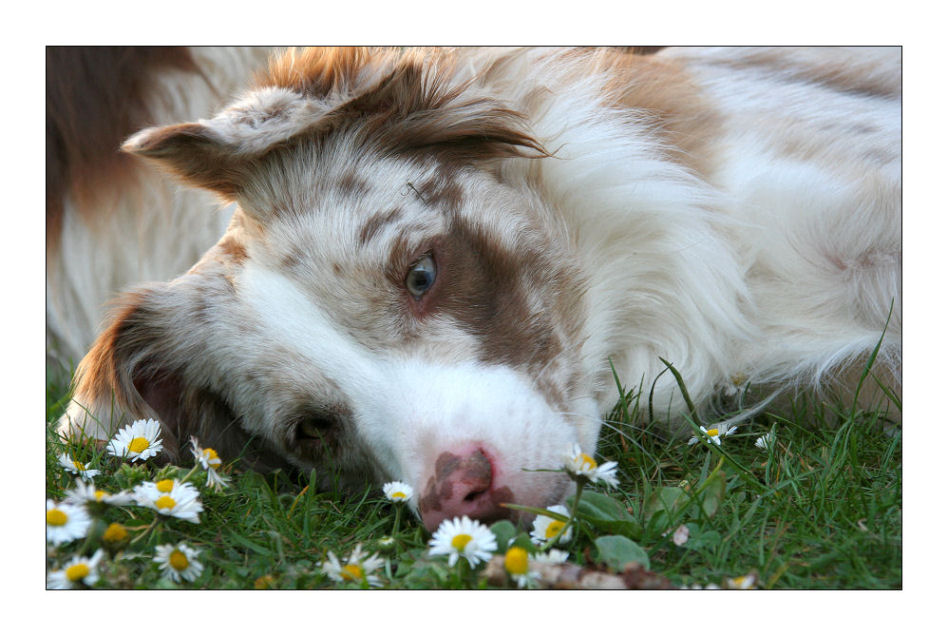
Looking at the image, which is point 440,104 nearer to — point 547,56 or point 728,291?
point 547,56

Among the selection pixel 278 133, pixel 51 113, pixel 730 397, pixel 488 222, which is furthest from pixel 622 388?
pixel 51 113

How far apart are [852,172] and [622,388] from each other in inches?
44.6

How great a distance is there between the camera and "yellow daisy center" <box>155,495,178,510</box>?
2432 mm

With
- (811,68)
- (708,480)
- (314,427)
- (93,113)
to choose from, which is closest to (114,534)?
(314,427)

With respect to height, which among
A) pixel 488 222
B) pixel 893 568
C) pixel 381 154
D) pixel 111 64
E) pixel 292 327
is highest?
pixel 111 64

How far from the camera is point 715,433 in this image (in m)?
2.86

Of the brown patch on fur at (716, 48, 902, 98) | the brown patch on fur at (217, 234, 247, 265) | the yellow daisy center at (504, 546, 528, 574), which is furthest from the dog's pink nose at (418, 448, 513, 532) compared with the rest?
Answer: the brown patch on fur at (716, 48, 902, 98)

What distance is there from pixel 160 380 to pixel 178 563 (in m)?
1.03

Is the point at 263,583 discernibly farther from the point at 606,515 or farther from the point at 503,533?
the point at 606,515

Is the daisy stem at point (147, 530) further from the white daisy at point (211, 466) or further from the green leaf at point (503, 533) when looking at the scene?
the green leaf at point (503, 533)

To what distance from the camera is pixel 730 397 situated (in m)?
3.14

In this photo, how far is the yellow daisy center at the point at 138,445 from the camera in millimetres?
2865

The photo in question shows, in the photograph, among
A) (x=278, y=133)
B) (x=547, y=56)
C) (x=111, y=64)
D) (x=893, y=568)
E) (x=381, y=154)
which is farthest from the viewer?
(x=111, y=64)

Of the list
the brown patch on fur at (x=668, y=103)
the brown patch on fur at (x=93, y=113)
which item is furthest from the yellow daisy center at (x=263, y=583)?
the brown patch on fur at (x=668, y=103)
